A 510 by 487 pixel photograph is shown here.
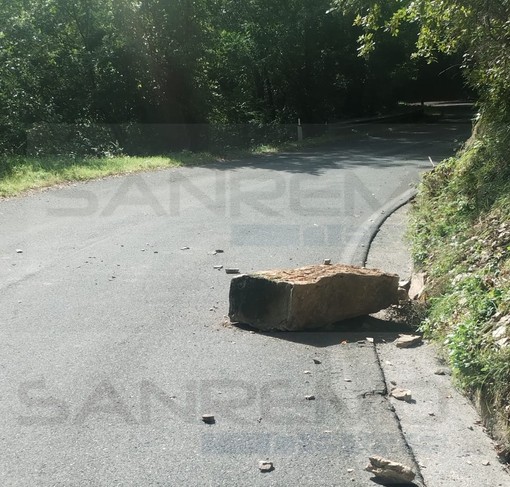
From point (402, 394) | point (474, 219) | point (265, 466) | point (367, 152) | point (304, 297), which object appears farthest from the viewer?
point (367, 152)

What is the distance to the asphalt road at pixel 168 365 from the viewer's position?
186 inches

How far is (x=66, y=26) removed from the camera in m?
27.3

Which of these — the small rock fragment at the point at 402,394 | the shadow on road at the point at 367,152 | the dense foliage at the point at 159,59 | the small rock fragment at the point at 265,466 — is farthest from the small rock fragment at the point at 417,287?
the dense foliage at the point at 159,59

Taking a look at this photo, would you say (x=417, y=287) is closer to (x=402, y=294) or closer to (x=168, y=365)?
(x=402, y=294)

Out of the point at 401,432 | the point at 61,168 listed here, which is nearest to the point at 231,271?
the point at 401,432

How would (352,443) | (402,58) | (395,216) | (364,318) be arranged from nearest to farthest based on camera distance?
(352,443) → (364,318) → (395,216) → (402,58)

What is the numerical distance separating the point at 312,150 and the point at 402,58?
16.5m

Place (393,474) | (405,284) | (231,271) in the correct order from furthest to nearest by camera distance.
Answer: (231,271)
(405,284)
(393,474)

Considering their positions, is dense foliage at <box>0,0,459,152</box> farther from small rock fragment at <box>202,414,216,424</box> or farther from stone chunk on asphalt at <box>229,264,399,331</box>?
small rock fragment at <box>202,414,216,424</box>

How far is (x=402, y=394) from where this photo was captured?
19.0ft

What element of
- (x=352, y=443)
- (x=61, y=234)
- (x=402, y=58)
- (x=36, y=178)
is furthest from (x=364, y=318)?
(x=402, y=58)

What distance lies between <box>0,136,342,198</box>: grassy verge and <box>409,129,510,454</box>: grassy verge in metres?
8.19

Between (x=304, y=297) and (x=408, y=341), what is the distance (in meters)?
0.98

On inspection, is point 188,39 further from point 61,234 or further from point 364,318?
point 364,318
